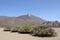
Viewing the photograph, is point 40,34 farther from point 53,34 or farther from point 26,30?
point 26,30

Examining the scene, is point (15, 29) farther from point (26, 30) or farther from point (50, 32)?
point (50, 32)

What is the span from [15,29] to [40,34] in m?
11.0

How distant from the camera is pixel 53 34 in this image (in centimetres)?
1633

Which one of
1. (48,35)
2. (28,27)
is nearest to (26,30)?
(28,27)

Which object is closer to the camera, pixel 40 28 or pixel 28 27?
pixel 40 28

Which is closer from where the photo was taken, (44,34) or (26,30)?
(44,34)

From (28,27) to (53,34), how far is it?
6452 mm

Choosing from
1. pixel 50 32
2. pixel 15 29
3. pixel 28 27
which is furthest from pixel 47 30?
pixel 15 29

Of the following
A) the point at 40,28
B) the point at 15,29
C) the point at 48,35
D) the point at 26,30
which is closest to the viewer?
the point at 48,35

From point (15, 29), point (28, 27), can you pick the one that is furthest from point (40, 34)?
point (15, 29)

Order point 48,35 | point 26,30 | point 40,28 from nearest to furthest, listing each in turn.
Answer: point 48,35
point 40,28
point 26,30

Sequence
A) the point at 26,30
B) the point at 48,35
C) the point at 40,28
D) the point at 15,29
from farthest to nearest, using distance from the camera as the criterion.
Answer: the point at 15,29, the point at 26,30, the point at 40,28, the point at 48,35

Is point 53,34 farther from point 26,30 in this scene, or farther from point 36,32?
point 26,30

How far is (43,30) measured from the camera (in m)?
16.5
